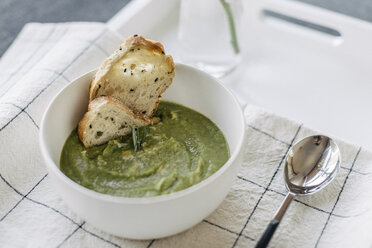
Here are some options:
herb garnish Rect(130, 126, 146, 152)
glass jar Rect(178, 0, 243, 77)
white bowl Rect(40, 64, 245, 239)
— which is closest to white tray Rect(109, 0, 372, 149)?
glass jar Rect(178, 0, 243, 77)

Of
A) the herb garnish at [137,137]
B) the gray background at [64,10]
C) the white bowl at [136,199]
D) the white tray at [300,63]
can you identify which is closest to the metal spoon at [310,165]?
the white bowl at [136,199]

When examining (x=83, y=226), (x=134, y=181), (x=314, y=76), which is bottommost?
(x=314, y=76)

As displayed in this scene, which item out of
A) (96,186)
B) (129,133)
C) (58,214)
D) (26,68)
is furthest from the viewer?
(26,68)

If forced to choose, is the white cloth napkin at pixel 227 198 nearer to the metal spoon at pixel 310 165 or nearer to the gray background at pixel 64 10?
the metal spoon at pixel 310 165

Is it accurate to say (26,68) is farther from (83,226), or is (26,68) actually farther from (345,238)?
(345,238)

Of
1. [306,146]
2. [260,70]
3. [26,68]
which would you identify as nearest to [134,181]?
[306,146]

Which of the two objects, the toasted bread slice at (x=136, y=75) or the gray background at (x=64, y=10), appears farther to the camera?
the gray background at (x=64, y=10)

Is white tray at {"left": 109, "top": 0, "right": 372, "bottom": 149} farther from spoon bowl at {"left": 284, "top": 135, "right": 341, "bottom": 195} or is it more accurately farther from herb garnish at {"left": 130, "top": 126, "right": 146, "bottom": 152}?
herb garnish at {"left": 130, "top": 126, "right": 146, "bottom": 152}

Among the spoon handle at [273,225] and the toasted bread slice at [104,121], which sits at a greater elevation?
the toasted bread slice at [104,121]
